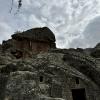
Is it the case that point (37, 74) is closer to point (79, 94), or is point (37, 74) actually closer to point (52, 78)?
point (52, 78)

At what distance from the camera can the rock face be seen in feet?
57.3

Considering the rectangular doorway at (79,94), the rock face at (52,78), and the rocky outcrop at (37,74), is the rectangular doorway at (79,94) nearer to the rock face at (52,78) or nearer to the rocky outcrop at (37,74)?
the rock face at (52,78)

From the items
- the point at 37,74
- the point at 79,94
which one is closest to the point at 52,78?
the point at 37,74

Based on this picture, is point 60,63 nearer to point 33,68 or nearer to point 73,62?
point 73,62

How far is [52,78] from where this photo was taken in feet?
68.4

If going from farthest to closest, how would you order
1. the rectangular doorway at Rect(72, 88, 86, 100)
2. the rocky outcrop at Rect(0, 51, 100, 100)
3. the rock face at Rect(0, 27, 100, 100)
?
the rectangular doorway at Rect(72, 88, 86, 100), the rock face at Rect(0, 27, 100, 100), the rocky outcrop at Rect(0, 51, 100, 100)

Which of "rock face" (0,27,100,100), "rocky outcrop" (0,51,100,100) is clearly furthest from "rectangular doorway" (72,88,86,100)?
"rocky outcrop" (0,51,100,100)

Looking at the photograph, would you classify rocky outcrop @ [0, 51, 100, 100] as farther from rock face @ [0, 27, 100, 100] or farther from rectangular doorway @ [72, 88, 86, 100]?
rectangular doorway @ [72, 88, 86, 100]

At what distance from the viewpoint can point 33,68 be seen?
21906mm

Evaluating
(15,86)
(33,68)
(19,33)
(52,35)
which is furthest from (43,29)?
(15,86)

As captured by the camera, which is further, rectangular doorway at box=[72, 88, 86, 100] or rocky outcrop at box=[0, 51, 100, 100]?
rectangular doorway at box=[72, 88, 86, 100]

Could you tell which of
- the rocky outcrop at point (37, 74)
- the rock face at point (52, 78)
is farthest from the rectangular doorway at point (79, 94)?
the rocky outcrop at point (37, 74)

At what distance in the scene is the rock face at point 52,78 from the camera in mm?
17469

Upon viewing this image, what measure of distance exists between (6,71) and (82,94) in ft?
27.8
